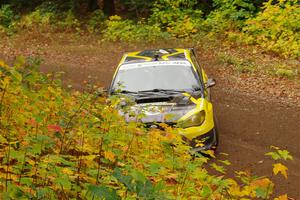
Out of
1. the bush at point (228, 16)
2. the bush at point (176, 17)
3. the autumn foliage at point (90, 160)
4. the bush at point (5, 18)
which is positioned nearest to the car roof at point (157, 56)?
the autumn foliage at point (90, 160)

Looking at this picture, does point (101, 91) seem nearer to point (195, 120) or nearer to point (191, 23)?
point (195, 120)

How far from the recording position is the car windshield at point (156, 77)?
8.84 meters

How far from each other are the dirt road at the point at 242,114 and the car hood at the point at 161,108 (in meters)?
1.42

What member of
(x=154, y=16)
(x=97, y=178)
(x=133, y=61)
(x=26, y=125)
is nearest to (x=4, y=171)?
(x=97, y=178)

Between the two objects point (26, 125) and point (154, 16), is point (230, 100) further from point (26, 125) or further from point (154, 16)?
point (154, 16)

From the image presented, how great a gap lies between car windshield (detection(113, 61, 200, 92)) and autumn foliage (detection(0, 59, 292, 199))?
153 cm

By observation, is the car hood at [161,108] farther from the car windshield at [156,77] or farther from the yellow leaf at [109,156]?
the yellow leaf at [109,156]

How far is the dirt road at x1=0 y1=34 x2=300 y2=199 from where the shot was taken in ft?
27.1

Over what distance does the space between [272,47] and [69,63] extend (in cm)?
873

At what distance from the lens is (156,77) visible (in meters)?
9.03

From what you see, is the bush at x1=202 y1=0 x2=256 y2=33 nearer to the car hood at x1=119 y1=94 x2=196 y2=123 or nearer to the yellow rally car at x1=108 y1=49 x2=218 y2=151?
the yellow rally car at x1=108 y1=49 x2=218 y2=151

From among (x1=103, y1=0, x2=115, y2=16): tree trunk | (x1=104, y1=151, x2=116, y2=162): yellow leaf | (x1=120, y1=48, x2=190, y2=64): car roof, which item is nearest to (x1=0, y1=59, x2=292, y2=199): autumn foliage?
(x1=104, y1=151, x2=116, y2=162): yellow leaf

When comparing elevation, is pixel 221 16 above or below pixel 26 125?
below

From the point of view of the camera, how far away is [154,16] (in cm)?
2400
